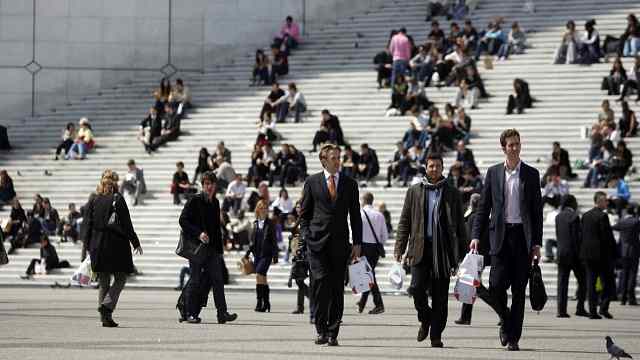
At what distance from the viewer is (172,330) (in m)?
16.3

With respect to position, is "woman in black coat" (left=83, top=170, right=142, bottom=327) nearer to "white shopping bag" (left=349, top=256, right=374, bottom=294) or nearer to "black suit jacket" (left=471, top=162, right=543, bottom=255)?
"white shopping bag" (left=349, top=256, right=374, bottom=294)

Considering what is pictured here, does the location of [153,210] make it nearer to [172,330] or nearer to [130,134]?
[130,134]

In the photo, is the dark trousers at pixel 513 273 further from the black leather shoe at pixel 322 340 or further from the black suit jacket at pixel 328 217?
the black leather shoe at pixel 322 340

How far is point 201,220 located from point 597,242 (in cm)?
668

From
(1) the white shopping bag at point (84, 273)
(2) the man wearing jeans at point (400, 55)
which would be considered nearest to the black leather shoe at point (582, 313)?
(1) the white shopping bag at point (84, 273)

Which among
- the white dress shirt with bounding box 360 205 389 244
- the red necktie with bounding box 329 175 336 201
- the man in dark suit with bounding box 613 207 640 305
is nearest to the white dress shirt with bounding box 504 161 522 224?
the red necktie with bounding box 329 175 336 201

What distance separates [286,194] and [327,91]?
8.35 metres

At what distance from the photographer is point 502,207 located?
45.1ft

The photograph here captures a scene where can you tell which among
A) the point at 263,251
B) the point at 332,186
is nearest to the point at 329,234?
the point at 332,186

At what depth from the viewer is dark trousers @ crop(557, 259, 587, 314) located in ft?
70.8

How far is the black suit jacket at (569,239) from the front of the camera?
22125 millimetres

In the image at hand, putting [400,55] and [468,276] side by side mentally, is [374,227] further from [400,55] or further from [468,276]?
[400,55]

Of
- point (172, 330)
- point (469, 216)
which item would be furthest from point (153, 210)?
point (172, 330)

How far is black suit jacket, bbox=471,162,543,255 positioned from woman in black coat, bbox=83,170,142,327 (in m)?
4.73
